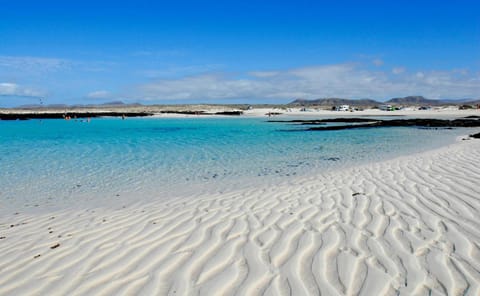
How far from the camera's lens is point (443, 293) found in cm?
331

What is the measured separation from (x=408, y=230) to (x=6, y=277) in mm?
4987

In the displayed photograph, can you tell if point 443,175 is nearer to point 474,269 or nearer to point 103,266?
point 474,269

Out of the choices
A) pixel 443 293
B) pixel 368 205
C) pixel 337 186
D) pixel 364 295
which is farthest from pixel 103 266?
pixel 337 186

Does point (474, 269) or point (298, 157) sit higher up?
point (474, 269)

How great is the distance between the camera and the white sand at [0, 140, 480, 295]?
141 inches

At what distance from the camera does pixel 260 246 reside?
462 cm

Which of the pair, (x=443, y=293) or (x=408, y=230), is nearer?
(x=443, y=293)

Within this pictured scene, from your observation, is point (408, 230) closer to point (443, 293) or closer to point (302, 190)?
point (443, 293)

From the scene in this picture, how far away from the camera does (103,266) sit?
4125mm

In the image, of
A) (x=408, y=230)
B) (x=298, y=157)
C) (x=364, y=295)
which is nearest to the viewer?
(x=364, y=295)

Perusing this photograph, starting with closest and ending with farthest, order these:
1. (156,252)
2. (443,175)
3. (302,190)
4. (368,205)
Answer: (156,252) → (368,205) → (302,190) → (443,175)

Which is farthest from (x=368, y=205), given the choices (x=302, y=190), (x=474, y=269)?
(x=474, y=269)

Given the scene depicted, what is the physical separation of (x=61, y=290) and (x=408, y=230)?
432 cm

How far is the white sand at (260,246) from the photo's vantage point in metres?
3.59
